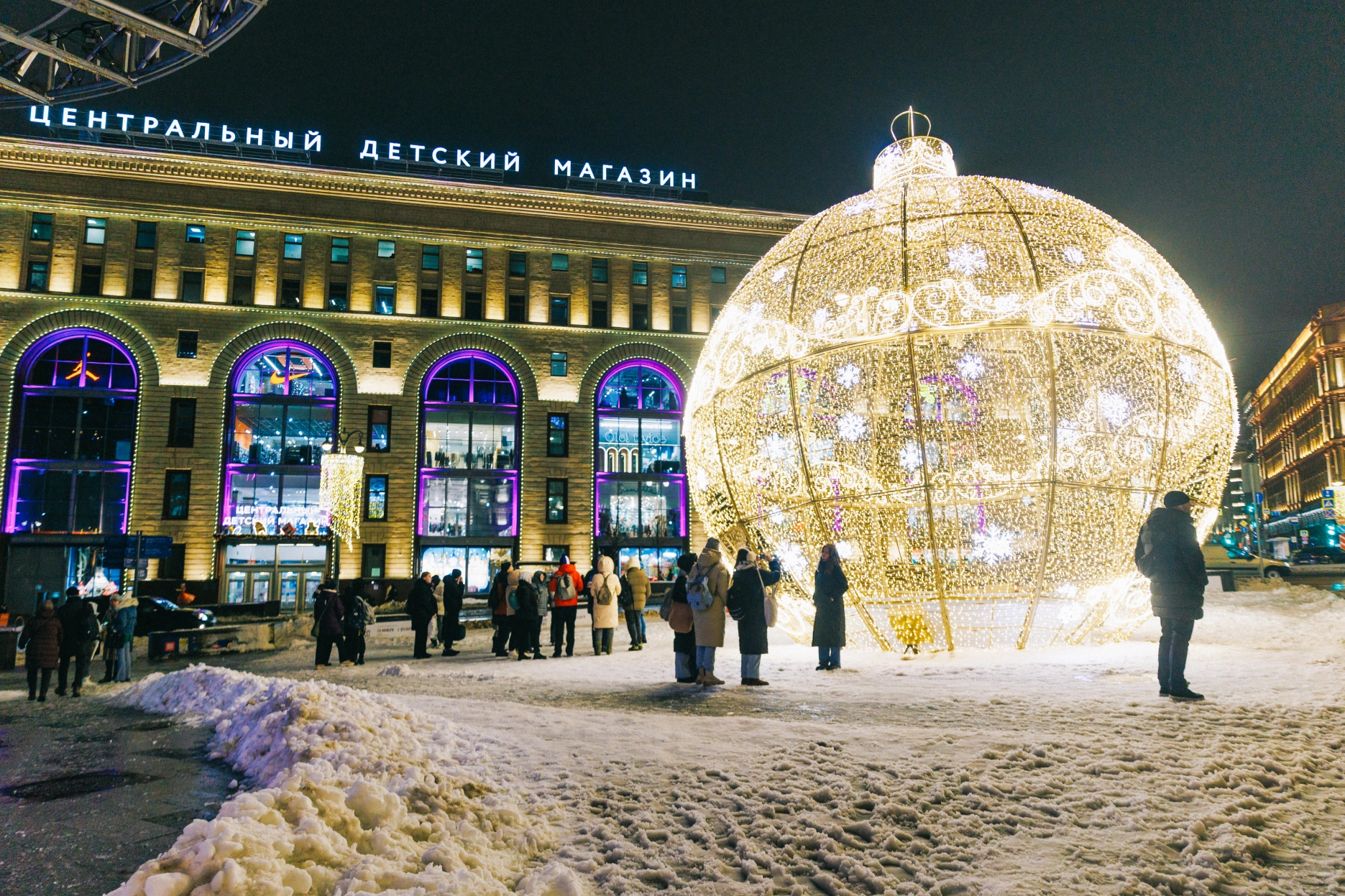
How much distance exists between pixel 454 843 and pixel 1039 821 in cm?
296

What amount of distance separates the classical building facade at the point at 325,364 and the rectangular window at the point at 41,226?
0.32ft

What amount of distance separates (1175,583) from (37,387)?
4162 centimetres

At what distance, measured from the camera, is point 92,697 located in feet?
40.1

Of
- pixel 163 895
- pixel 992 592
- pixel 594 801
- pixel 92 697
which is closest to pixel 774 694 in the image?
pixel 992 592

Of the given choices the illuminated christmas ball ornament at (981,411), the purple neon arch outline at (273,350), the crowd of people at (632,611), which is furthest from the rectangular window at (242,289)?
the illuminated christmas ball ornament at (981,411)

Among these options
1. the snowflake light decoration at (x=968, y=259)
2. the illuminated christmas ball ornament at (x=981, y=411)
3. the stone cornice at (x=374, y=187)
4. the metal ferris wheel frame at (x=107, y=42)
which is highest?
the stone cornice at (x=374, y=187)

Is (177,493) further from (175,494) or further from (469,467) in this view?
(469,467)

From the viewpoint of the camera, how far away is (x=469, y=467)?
39219 millimetres

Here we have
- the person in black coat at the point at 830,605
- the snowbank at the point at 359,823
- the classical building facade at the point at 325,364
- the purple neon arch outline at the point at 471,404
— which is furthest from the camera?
the purple neon arch outline at the point at 471,404

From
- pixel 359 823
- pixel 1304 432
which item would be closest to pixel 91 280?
pixel 359 823

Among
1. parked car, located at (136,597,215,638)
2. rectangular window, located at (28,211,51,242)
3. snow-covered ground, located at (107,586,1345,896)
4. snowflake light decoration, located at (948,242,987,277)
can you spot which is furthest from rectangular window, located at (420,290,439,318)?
snow-covered ground, located at (107,586,1345,896)

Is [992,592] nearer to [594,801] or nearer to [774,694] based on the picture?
[774,694]

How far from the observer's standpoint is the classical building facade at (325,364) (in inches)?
1395

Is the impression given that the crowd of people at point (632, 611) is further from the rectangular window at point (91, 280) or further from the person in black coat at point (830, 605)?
the rectangular window at point (91, 280)
